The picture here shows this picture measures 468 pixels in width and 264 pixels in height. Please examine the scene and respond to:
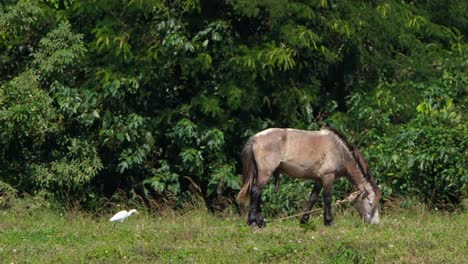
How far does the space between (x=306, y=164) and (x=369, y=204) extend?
41.7 inches

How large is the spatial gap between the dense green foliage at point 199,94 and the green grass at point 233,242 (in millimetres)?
2353

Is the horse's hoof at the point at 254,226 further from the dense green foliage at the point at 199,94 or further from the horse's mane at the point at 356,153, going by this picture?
the dense green foliage at the point at 199,94

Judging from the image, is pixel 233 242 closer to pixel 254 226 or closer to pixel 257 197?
pixel 254 226

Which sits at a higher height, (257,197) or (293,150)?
(293,150)

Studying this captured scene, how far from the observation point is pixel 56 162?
49.5 ft

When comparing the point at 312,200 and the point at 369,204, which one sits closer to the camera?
the point at 312,200

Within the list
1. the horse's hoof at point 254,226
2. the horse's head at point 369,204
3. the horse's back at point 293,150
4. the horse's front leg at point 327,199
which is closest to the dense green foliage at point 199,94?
the horse's head at point 369,204

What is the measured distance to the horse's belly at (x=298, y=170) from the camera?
1212cm

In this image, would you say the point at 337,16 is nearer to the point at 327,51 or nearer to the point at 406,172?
the point at 327,51

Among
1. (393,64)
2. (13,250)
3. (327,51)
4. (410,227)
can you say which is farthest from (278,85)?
(13,250)

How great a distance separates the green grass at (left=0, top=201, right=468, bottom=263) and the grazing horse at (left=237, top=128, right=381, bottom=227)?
267mm

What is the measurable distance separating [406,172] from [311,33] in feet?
7.98

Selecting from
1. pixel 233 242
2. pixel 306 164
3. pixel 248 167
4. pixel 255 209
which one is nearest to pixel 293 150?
pixel 306 164

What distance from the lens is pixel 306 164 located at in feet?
39.8
